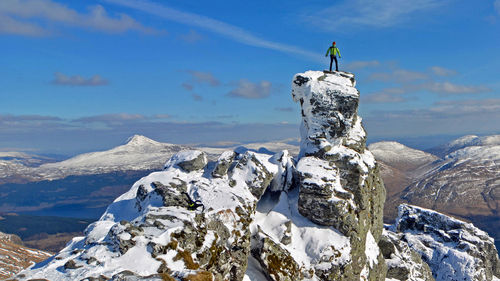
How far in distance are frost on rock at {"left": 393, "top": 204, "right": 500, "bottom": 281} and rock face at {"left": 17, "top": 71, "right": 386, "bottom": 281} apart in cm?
3945

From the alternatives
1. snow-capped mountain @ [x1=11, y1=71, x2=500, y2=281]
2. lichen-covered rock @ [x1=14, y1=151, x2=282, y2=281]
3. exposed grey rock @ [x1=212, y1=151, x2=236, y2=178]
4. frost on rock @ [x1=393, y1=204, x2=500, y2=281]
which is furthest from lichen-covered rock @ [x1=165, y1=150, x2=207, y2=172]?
frost on rock @ [x1=393, y1=204, x2=500, y2=281]

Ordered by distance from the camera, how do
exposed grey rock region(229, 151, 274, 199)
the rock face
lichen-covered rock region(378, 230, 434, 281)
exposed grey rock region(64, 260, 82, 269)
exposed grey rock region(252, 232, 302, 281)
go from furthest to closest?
lichen-covered rock region(378, 230, 434, 281) < exposed grey rock region(229, 151, 274, 199) < exposed grey rock region(252, 232, 302, 281) < the rock face < exposed grey rock region(64, 260, 82, 269)

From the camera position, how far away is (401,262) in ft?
162

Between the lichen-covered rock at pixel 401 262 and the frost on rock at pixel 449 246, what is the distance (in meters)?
21.3

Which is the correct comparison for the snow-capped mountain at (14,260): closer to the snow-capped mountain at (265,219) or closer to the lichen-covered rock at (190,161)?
the lichen-covered rock at (190,161)

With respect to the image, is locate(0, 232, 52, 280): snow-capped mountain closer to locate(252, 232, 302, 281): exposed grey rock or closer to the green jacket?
locate(252, 232, 302, 281): exposed grey rock

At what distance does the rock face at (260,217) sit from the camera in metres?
23.2

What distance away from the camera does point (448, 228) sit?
81.7m

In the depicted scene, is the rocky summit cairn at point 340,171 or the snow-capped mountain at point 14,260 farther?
the snow-capped mountain at point 14,260

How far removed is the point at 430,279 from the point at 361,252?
26.3m

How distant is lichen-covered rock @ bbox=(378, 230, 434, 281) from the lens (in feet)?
160

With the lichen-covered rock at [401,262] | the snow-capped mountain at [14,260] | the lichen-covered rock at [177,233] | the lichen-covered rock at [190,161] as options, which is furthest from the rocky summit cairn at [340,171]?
the snow-capped mountain at [14,260]

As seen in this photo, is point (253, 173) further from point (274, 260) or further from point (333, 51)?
point (333, 51)

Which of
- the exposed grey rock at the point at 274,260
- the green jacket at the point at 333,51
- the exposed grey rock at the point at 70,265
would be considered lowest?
the exposed grey rock at the point at 274,260
